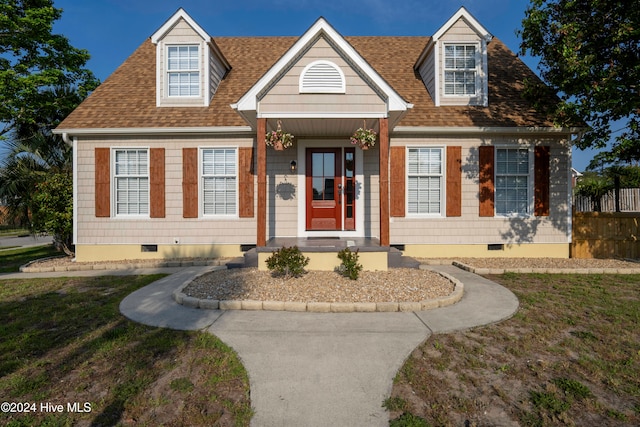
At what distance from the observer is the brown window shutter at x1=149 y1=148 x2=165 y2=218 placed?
8.81 m

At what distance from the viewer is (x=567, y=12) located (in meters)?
7.65

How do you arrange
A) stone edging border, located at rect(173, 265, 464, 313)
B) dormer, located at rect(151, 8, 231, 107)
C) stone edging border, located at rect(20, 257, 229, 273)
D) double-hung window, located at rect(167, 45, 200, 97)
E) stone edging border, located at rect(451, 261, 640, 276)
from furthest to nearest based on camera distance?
double-hung window, located at rect(167, 45, 200, 97) → dormer, located at rect(151, 8, 231, 107) → stone edging border, located at rect(20, 257, 229, 273) → stone edging border, located at rect(451, 261, 640, 276) → stone edging border, located at rect(173, 265, 464, 313)

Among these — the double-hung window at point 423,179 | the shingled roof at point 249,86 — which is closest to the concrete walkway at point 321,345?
the double-hung window at point 423,179

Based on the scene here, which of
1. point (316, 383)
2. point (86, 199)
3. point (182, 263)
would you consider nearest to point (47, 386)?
point (316, 383)

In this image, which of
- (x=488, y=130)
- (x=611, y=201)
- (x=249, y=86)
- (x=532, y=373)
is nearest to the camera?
(x=532, y=373)

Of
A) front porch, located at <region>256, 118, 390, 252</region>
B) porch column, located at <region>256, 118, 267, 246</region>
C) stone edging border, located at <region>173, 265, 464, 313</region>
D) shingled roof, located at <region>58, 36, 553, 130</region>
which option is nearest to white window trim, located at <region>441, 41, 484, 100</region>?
shingled roof, located at <region>58, 36, 553, 130</region>

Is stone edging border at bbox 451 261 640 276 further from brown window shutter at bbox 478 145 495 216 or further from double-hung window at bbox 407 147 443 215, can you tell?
double-hung window at bbox 407 147 443 215

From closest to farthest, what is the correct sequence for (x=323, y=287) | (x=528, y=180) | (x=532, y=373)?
(x=532, y=373), (x=323, y=287), (x=528, y=180)

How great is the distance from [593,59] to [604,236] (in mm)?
4811

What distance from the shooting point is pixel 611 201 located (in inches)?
501

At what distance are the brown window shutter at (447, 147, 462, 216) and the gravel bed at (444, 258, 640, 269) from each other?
140 cm

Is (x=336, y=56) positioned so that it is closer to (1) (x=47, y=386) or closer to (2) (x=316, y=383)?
(2) (x=316, y=383)

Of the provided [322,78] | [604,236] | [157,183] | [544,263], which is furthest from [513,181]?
[157,183]

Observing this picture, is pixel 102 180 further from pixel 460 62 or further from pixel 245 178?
pixel 460 62
